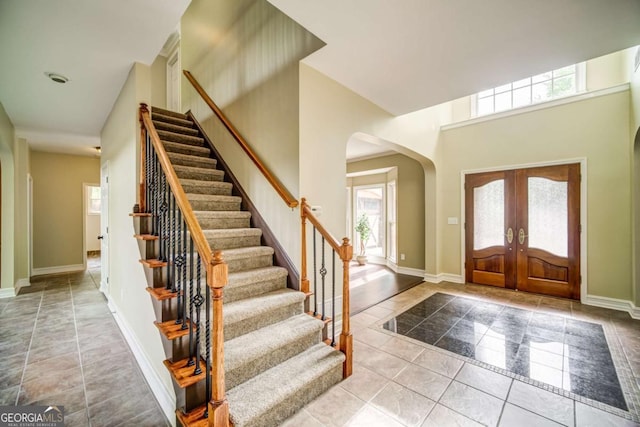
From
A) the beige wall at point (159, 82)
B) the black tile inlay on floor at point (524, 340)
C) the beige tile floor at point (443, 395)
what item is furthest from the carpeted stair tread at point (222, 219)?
the beige wall at point (159, 82)

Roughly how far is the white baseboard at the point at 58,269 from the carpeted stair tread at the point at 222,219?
229 inches

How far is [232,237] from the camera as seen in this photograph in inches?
115

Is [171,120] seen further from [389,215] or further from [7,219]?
[389,215]

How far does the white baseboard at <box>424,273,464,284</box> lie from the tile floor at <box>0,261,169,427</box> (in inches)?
190

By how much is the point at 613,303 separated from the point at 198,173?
6.13 meters

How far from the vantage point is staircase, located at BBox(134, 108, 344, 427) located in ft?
5.51

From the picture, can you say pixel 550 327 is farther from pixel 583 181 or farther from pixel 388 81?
pixel 388 81

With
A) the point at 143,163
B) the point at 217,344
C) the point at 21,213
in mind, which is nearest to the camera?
the point at 217,344

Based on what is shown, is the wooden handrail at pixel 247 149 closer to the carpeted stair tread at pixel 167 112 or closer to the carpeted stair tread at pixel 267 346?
the carpeted stair tread at pixel 167 112

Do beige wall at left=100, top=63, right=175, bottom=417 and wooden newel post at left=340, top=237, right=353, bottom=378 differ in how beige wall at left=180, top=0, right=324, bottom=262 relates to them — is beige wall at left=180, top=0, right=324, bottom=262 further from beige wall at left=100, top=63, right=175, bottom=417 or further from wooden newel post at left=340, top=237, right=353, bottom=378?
beige wall at left=100, top=63, right=175, bottom=417

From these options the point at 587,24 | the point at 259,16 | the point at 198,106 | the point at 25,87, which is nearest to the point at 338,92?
the point at 259,16

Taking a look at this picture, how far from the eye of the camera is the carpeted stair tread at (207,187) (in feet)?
10.9

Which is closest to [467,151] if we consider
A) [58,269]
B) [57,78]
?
[57,78]

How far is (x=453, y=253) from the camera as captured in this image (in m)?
5.37
